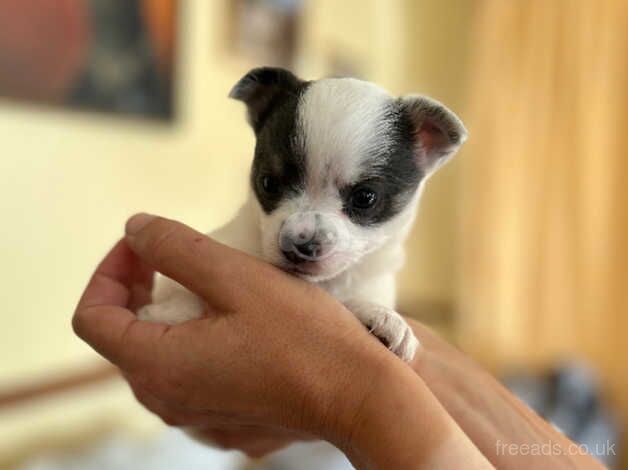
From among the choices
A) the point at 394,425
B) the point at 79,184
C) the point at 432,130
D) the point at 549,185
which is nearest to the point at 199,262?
the point at 394,425

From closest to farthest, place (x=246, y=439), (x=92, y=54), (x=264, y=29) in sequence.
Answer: (x=246, y=439) < (x=92, y=54) < (x=264, y=29)

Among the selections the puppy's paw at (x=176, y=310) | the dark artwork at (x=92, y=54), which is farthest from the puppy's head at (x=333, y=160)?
the dark artwork at (x=92, y=54)

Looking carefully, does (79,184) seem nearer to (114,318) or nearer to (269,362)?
(114,318)

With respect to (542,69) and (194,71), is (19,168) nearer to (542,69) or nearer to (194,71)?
(194,71)

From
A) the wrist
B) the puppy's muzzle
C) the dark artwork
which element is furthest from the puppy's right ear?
the dark artwork

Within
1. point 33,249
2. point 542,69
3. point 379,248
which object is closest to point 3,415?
point 33,249

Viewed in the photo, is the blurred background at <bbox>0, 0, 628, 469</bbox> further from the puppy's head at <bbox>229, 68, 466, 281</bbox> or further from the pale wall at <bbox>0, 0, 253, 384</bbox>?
the puppy's head at <bbox>229, 68, 466, 281</bbox>

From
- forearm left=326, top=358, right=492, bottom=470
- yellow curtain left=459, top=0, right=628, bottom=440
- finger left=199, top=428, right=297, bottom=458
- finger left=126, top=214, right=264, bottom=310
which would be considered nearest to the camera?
forearm left=326, top=358, right=492, bottom=470
